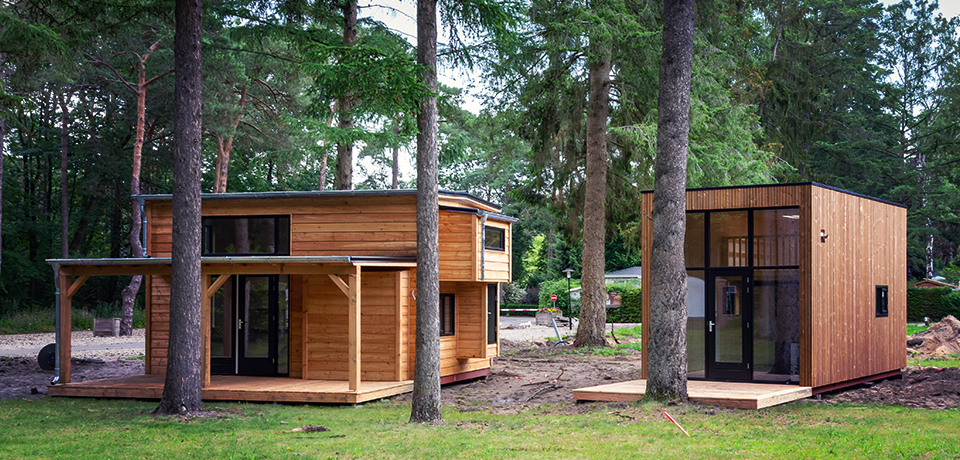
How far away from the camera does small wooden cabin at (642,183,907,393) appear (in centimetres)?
1252

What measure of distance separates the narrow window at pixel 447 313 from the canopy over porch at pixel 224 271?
1.65m

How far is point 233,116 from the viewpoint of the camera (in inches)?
1222

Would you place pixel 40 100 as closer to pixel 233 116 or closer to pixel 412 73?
pixel 233 116

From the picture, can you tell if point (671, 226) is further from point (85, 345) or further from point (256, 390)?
point (85, 345)

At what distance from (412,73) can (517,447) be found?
4918 mm

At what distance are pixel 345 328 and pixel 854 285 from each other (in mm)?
8876

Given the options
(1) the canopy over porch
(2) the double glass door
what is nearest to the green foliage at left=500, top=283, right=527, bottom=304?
(2) the double glass door

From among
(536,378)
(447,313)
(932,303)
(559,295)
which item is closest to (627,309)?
(559,295)

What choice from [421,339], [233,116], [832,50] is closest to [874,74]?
[832,50]

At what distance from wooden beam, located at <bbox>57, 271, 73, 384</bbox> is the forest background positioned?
4.25m

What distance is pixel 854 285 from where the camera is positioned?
13.9 m

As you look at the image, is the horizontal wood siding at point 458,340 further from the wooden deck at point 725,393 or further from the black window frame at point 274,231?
the wooden deck at point 725,393

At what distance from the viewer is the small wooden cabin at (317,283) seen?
46.3 ft

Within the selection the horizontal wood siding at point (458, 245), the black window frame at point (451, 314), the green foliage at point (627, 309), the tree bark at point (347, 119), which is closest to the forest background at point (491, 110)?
the tree bark at point (347, 119)
